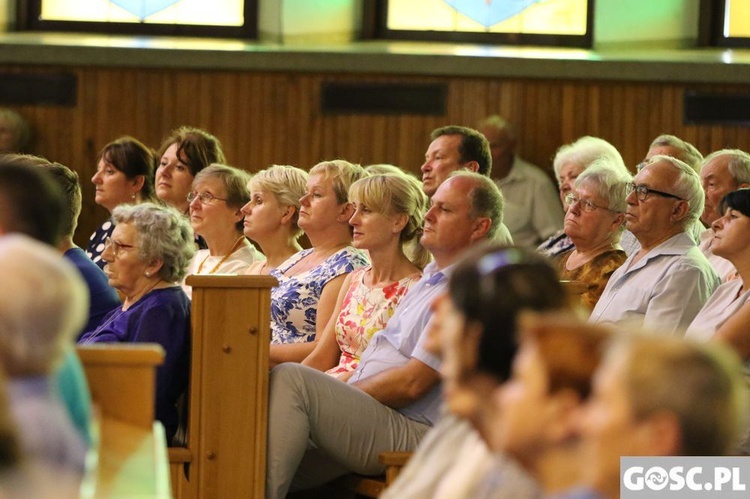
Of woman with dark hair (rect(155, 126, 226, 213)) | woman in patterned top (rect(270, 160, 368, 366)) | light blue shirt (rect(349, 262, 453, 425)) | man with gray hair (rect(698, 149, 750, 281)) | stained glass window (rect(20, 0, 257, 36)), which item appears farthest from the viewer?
stained glass window (rect(20, 0, 257, 36))

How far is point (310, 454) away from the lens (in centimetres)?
394

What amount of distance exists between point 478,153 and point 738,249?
171 cm

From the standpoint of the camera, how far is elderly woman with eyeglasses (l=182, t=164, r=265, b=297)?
505cm

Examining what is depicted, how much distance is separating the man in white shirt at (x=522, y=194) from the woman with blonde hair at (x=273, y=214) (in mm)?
1863

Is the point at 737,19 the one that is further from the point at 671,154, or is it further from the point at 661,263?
the point at 661,263

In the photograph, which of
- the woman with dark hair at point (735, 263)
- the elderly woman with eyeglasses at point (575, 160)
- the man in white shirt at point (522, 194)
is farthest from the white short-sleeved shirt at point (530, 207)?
the woman with dark hair at point (735, 263)

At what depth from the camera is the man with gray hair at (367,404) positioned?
3721mm

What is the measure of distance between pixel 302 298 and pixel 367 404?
0.77 metres

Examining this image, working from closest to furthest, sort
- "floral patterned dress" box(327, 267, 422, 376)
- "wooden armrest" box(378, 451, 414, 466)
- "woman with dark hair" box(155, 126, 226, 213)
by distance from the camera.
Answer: "wooden armrest" box(378, 451, 414, 466) → "floral patterned dress" box(327, 267, 422, 376) → "woman with dark hair" box(155, 126, 226, 213)

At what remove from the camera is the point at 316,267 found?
179 inches

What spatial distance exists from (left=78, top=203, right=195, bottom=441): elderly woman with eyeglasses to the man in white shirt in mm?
2859

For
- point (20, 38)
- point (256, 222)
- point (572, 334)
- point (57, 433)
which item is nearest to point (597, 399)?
point (572, 334)

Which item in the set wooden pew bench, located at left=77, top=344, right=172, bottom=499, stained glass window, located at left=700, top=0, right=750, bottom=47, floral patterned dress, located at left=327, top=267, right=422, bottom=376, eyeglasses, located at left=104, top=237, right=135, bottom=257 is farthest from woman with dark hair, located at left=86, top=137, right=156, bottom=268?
stained glass window, located at left=700, top=0, right=750, bottom=47

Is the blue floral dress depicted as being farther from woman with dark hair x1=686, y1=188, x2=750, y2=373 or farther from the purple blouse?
woman with dark hair x1=686, y1=188, x2=750, y2=373
